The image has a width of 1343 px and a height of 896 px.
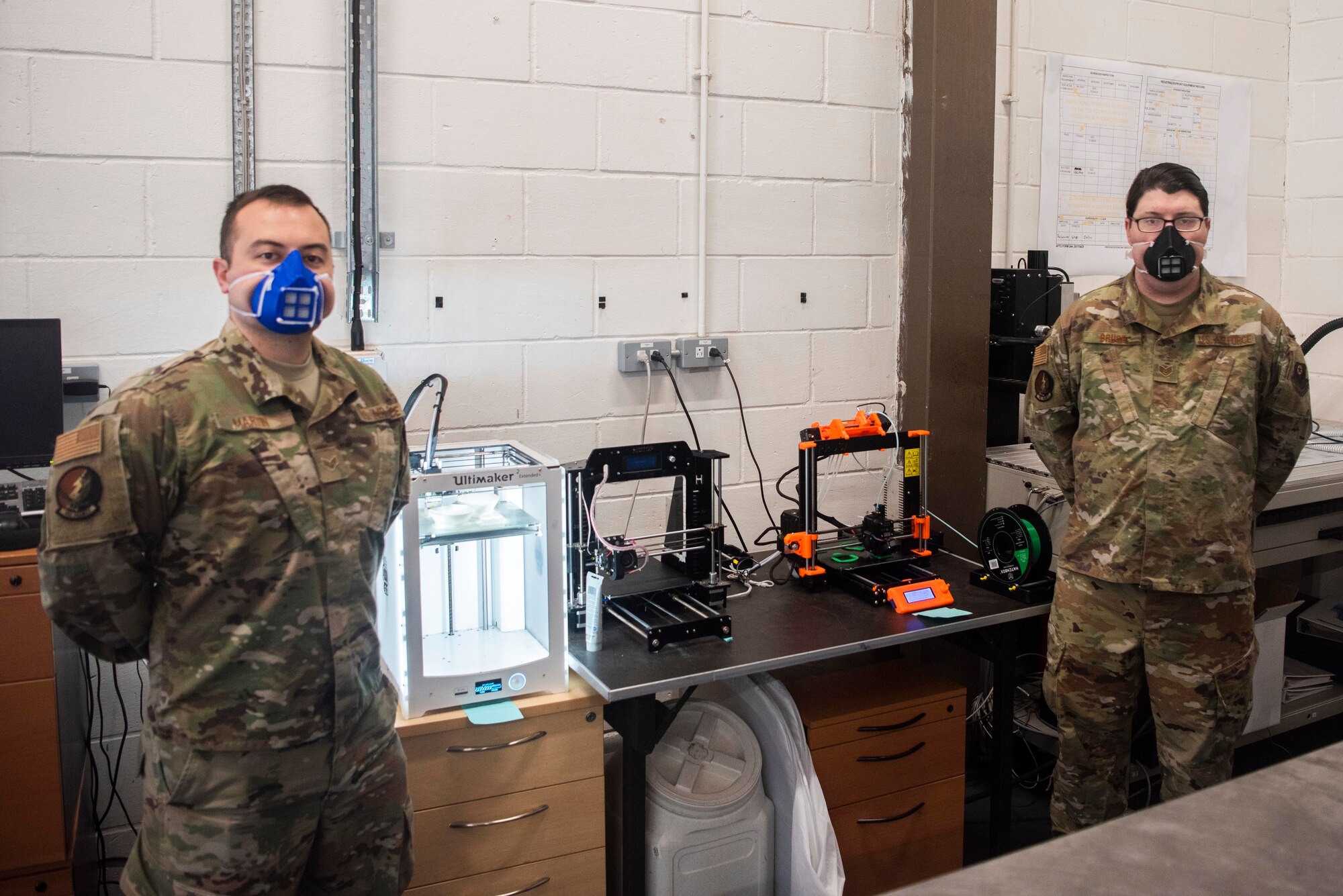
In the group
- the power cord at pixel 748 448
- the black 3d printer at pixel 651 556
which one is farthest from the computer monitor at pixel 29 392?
the power cord at pixel 748 448

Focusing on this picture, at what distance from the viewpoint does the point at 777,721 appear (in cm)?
236

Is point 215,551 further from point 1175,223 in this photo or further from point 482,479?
point 1175,223

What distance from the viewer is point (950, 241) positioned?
9.76 feet

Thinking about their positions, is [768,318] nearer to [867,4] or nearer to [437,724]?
[867,4]

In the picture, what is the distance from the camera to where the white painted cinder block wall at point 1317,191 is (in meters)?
3.68

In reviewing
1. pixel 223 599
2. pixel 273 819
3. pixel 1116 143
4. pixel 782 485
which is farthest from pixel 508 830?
pixel 1116 143

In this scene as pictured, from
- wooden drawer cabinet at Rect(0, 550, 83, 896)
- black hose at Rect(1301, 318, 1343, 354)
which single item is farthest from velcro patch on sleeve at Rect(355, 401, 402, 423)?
black hose at Rect(1301, 318, 1343, 354)

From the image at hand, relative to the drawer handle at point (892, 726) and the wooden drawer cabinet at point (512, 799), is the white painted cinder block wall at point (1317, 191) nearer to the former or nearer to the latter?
the drawer handle at point (892, 726)

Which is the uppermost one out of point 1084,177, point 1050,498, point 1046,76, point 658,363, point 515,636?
point 1046,76

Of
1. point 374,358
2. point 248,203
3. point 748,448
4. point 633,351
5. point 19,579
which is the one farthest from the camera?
point 748,448

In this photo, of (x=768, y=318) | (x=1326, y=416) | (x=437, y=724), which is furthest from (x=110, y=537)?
(x=1326, y=416)

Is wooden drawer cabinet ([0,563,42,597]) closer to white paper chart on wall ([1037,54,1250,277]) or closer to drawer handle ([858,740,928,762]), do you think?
drawer handle ([858,740,928,762])

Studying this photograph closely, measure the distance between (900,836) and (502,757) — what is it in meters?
1.01

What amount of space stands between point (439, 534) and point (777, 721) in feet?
2.98
